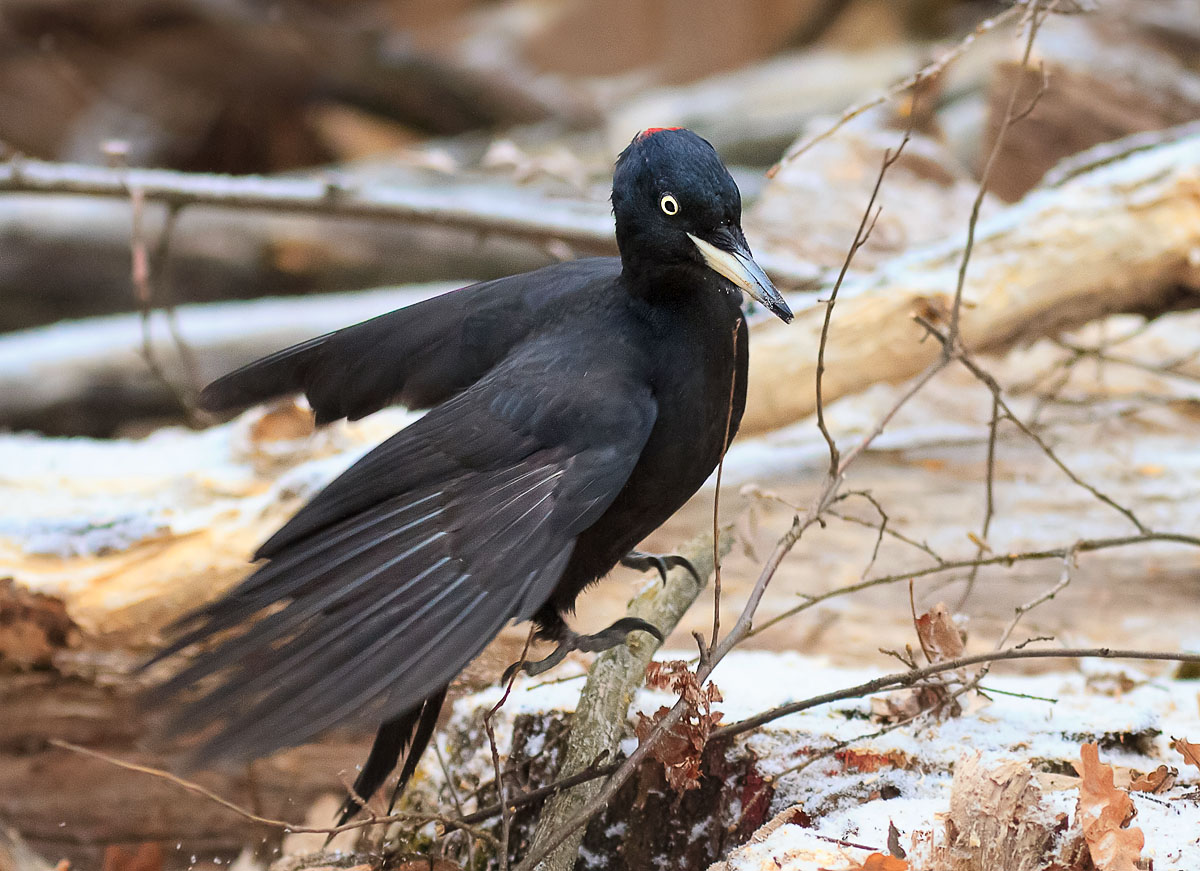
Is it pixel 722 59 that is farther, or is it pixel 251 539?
pixel 722 59

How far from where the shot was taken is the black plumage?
1.31 m

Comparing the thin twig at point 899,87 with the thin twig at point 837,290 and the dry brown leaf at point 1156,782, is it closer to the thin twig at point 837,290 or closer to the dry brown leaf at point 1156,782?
the thin twig at point 837,290

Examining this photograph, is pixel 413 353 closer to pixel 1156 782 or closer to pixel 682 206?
pixel 682 206

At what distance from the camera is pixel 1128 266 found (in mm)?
3148

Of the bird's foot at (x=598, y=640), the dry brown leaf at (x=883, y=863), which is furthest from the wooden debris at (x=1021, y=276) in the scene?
the dry brown leaf at (x=883, y=863)

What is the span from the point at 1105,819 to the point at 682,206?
962 mm

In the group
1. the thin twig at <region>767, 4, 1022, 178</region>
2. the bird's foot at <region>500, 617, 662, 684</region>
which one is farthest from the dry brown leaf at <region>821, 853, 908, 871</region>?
the thin twig at <region>767, 4, 1022, 178</region>

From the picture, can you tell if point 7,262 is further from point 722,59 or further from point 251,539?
point 722,59

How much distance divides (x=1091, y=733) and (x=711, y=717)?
0.67 m

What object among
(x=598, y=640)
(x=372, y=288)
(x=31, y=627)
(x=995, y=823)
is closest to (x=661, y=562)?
(x=598, y=640)

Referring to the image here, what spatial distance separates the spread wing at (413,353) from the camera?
1.95 m

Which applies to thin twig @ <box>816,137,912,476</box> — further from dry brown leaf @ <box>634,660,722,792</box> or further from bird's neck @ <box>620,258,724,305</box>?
dry brown leaf @ <box>634,660,722,792</box>

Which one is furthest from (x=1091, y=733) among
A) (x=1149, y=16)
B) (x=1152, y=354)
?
(x=1149, y=16)

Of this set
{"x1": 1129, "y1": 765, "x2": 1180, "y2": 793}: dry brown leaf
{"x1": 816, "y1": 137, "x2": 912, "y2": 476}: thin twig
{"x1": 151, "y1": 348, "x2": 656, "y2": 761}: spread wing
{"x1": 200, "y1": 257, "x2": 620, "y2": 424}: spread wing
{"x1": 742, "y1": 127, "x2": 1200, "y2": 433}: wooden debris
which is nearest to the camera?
{"x1": 151, "y1": 348, "x2": 656, "y2": 761}: spread wing
